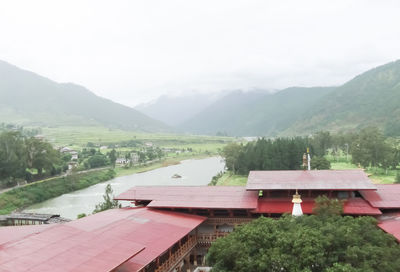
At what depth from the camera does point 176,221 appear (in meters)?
19.0

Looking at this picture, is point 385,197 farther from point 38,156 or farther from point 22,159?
point 38,156

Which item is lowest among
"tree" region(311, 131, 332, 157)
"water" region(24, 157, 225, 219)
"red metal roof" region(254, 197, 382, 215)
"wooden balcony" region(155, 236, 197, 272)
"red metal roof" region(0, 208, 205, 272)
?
"water" region(24, 157, 225, 219)

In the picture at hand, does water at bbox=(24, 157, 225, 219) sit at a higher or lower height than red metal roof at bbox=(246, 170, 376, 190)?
lower

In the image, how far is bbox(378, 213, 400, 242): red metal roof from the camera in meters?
14.9

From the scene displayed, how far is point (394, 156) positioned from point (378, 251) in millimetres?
44959

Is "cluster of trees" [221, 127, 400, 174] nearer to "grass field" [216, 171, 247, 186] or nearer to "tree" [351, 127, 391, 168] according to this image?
"tree" [351, 127, 391, 168]

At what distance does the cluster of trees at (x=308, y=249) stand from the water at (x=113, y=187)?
2951cm

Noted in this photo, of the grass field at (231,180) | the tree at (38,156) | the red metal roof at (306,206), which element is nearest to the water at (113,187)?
the grass field at (231,180)

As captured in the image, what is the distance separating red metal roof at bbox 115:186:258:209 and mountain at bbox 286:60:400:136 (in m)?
113

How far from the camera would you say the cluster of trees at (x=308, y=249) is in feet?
37.2

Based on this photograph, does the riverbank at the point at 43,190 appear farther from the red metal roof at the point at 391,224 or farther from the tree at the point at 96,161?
the red metal roof at the point at 391,224

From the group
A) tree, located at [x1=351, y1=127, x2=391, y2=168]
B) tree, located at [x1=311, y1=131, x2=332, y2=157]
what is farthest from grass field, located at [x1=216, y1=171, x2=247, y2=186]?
tree, located at [x1=311, y1=131, x2=332, y2=157]

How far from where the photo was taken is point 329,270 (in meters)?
10.3

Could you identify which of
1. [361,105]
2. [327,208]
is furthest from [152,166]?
[361,105]
